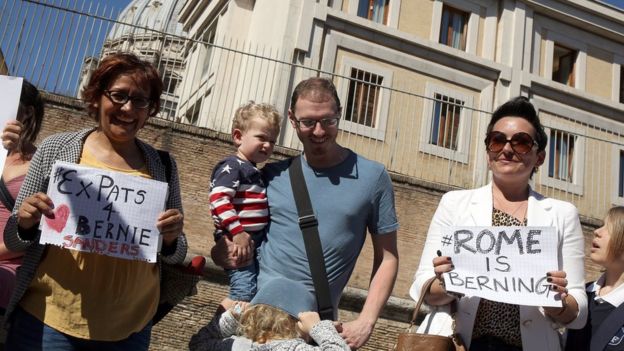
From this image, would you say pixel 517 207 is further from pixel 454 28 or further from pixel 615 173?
pixel 454 28

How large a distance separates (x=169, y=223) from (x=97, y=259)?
0.37 m

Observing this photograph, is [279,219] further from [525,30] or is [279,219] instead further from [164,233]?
[525,30]

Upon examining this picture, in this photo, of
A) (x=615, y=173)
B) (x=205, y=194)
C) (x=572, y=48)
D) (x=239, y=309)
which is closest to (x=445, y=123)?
(x=615, y=173)

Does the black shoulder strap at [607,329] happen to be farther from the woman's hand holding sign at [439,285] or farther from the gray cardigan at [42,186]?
the gray cardigan at [42,186]

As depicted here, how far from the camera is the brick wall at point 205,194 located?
9398mm

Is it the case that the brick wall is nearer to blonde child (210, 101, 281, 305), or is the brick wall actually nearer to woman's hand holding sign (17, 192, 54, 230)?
blonde child (210, 101, 281, 305)

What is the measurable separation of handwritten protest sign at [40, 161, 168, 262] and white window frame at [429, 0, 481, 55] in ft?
64.5

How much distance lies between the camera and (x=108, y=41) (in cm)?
1271

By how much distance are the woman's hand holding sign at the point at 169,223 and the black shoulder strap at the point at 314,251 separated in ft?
1.99

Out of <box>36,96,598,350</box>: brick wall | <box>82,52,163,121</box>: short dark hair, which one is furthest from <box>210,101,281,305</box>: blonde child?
<box>36,96,598,350</box>: brick wall

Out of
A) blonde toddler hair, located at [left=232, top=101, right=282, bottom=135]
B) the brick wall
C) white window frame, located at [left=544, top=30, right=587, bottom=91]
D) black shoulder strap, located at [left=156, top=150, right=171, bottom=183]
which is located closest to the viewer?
black shoulder strap, located at [left=156, top=150, right=171, bottom=183]

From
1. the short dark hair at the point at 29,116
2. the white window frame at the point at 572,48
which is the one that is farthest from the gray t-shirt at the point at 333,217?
the white window frame at the point at 572,48

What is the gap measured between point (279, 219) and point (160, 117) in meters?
8.77

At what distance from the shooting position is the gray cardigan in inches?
124
